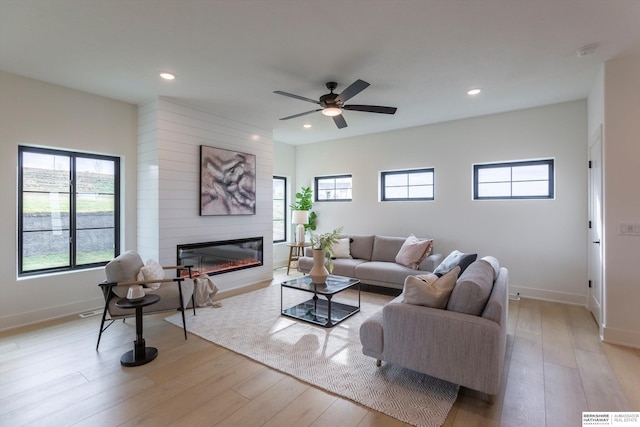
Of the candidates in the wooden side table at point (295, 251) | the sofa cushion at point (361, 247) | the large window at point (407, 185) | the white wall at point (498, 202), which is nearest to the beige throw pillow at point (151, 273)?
the wooden side table at point (295, 251)

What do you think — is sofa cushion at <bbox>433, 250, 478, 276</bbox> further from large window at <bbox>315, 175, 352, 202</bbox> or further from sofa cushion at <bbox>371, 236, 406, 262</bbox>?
large window at <bbox>315, 175, 352, 202</bbox>

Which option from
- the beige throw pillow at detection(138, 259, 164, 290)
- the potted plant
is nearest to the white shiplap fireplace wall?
the beige throw pillow at detection(138, 259, 164, 290)

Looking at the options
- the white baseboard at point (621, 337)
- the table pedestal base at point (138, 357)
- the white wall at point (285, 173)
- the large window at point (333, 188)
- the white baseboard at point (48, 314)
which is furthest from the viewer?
the white wall at point (285, 173)

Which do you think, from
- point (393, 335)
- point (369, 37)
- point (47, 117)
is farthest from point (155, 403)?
Result: point (47, 117)

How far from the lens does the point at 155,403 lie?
2119mm

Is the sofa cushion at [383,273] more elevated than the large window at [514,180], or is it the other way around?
the large window at [514,180]

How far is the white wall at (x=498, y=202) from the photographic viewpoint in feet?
13.9

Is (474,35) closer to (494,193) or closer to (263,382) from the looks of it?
(494,193)

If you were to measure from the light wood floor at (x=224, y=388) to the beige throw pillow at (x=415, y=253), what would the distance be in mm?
1661

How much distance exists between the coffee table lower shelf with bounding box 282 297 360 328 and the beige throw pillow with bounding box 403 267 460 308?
4.27ft

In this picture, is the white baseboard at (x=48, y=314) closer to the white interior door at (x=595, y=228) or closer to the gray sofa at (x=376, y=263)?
the gray sofa at (x=376, y=263)

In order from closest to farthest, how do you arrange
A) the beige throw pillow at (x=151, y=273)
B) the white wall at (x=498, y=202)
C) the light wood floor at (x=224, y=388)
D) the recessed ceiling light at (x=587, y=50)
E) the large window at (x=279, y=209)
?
the light wood floor at (x=224, y=388) → the recessed ceiling light at (x=587, y=50) → the beige throw pillow at (x=151, y=273) → the white wall at (x=498, y=202) → the large window at (x=279, y=209)

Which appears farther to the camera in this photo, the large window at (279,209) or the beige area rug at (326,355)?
the large window at (279,209)

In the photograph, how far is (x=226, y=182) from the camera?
4.89 m
